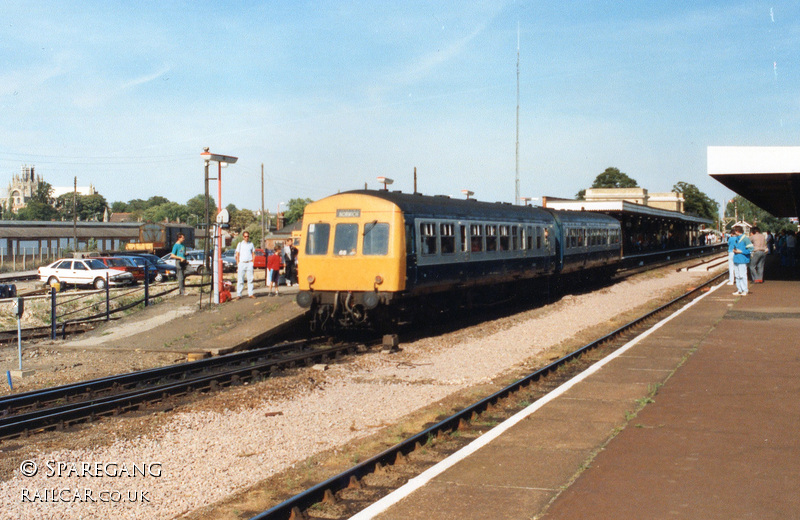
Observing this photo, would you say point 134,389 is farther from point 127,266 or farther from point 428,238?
point 127,266

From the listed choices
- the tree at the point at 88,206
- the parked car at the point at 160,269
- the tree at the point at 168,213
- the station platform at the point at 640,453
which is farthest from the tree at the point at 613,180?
the station platform at the point at 640,453

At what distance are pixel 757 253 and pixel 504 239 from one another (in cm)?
867

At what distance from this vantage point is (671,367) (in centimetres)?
1055

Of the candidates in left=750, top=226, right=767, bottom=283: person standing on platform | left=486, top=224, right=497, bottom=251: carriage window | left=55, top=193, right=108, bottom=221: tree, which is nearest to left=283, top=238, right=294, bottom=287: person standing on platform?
left=486, top=224, right=497, bottom=251: carriage window

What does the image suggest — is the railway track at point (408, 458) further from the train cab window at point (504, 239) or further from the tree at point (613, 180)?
the tree at point (613, 180)

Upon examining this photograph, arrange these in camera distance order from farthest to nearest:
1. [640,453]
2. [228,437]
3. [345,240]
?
[345,240]
[228,437]
[640,453]

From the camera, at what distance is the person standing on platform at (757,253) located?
2206 centimetres

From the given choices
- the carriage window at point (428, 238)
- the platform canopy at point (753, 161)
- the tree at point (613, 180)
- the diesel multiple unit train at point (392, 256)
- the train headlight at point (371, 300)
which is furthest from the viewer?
the tree at point (613, 180)

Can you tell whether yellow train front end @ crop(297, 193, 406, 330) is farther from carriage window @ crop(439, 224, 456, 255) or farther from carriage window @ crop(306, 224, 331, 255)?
carriage window @ crop(439, 224, 456, 255)

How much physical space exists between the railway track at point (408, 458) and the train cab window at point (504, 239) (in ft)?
27.9

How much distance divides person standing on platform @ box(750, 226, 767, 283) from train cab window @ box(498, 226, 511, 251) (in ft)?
24.4

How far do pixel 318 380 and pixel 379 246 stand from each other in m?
4.04

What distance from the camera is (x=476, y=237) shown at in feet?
59.4

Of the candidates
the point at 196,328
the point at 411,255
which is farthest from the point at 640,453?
the point at 196,328
